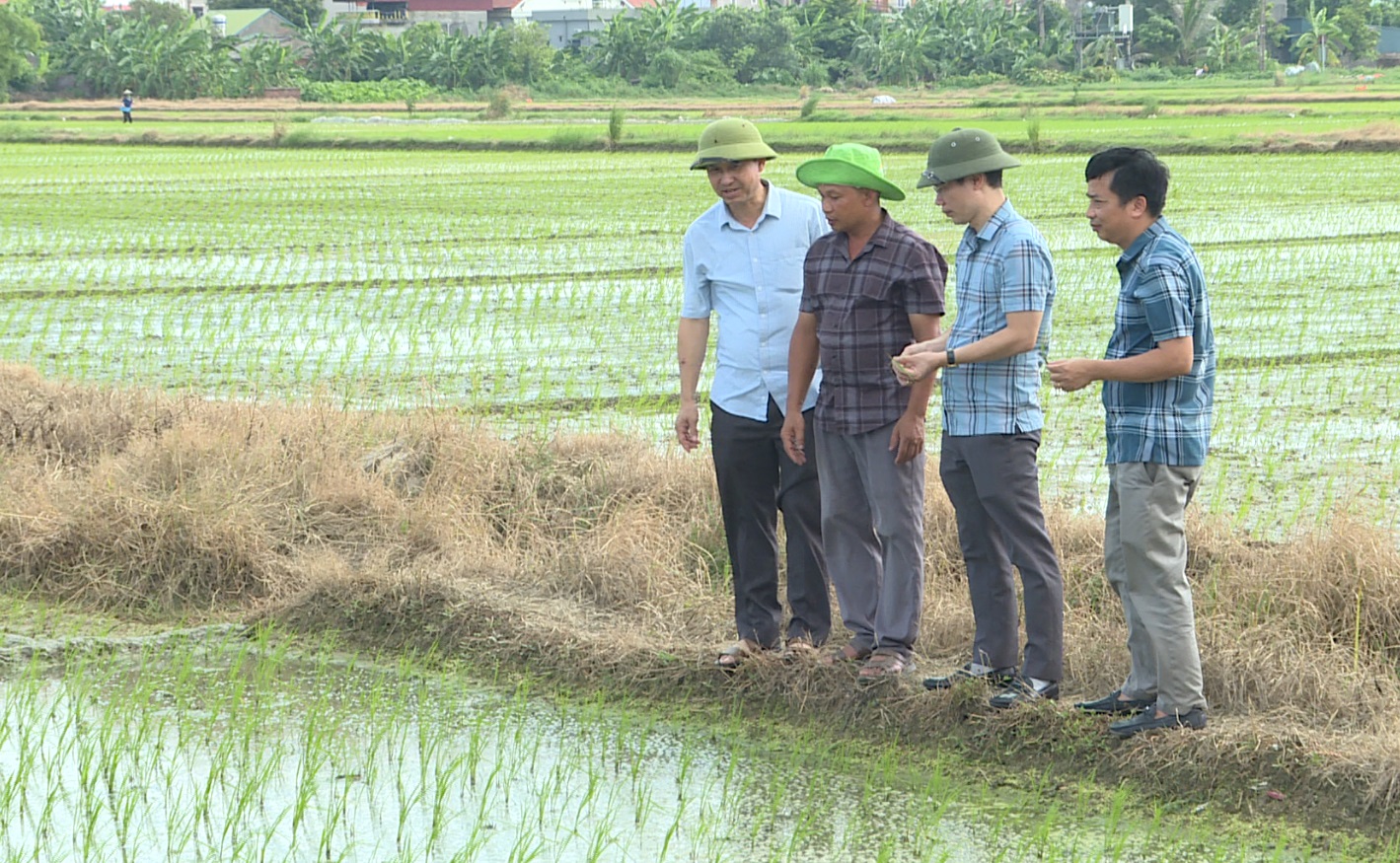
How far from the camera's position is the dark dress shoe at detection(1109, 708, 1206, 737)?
3463 mm

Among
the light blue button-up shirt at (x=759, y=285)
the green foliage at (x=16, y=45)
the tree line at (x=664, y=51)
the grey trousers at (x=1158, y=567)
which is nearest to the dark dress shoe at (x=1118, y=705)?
the grey trousers at (x=1158, y=567)

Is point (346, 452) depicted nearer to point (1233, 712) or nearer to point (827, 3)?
point (1233, 712)

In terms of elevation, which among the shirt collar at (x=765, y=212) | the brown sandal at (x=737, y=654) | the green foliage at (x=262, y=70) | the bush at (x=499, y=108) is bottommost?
the brown sandal at (x=737, y=654)

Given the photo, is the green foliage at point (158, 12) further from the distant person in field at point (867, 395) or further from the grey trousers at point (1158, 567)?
the grey trousers at point (1158, 567)

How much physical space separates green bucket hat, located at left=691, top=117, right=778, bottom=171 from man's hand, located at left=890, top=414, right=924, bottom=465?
691 mm

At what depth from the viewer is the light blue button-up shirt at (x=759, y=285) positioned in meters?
3.87

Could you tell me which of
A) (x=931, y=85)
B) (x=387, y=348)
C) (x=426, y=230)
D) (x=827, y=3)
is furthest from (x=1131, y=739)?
(x=827, y=3)

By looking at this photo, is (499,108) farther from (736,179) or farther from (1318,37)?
(736,179)

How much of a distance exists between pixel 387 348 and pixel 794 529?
5.57 meters

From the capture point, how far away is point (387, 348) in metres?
9.17

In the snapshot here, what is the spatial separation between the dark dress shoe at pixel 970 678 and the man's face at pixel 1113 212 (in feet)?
3.37

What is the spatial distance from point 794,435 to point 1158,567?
919 mm

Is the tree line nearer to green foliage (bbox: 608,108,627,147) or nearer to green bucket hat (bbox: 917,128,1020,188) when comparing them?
green foliage (bbox: 608,108,627,147)

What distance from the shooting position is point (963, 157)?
136 inches
